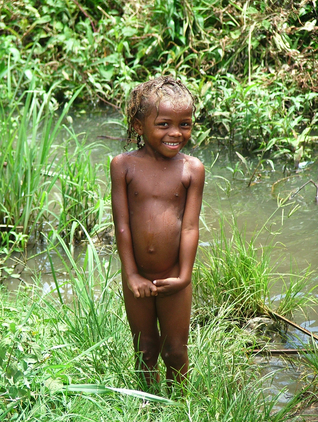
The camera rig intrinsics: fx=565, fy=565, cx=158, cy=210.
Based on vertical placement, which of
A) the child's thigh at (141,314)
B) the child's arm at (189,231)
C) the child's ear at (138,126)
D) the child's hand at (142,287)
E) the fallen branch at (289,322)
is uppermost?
the child's ear at (138,126)

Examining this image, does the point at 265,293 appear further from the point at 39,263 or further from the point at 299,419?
the point at 39,263

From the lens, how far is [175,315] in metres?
2.19

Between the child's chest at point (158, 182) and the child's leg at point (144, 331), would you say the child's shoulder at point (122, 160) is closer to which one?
the child's chest at point (158, 182)

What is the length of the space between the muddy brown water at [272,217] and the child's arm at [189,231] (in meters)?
0.87

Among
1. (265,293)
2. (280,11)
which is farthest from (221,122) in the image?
(265,293)

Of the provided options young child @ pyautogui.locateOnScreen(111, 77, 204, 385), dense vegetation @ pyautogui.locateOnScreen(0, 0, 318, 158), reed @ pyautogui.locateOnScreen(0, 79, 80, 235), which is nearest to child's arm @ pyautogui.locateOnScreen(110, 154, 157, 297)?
young child @ pyautogui.locateOnScreen(111, 77, 204, 385)

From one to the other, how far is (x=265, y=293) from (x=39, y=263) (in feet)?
5.23

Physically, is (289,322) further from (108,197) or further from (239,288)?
(108,197)

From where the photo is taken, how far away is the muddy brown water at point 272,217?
9.95 ft

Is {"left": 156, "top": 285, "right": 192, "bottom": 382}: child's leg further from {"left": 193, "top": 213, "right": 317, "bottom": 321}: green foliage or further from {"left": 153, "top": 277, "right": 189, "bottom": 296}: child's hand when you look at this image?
{"left": 193, "top": 213, "right": 317, "bottom": 321}: green foliage

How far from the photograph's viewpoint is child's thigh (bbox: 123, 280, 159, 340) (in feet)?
7.22

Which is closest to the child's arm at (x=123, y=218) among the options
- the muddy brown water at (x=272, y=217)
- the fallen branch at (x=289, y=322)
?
the muddy brown water at (x=272, y=217)

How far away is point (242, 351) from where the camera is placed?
8.39ft

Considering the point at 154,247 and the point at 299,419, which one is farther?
the point at 299,419
